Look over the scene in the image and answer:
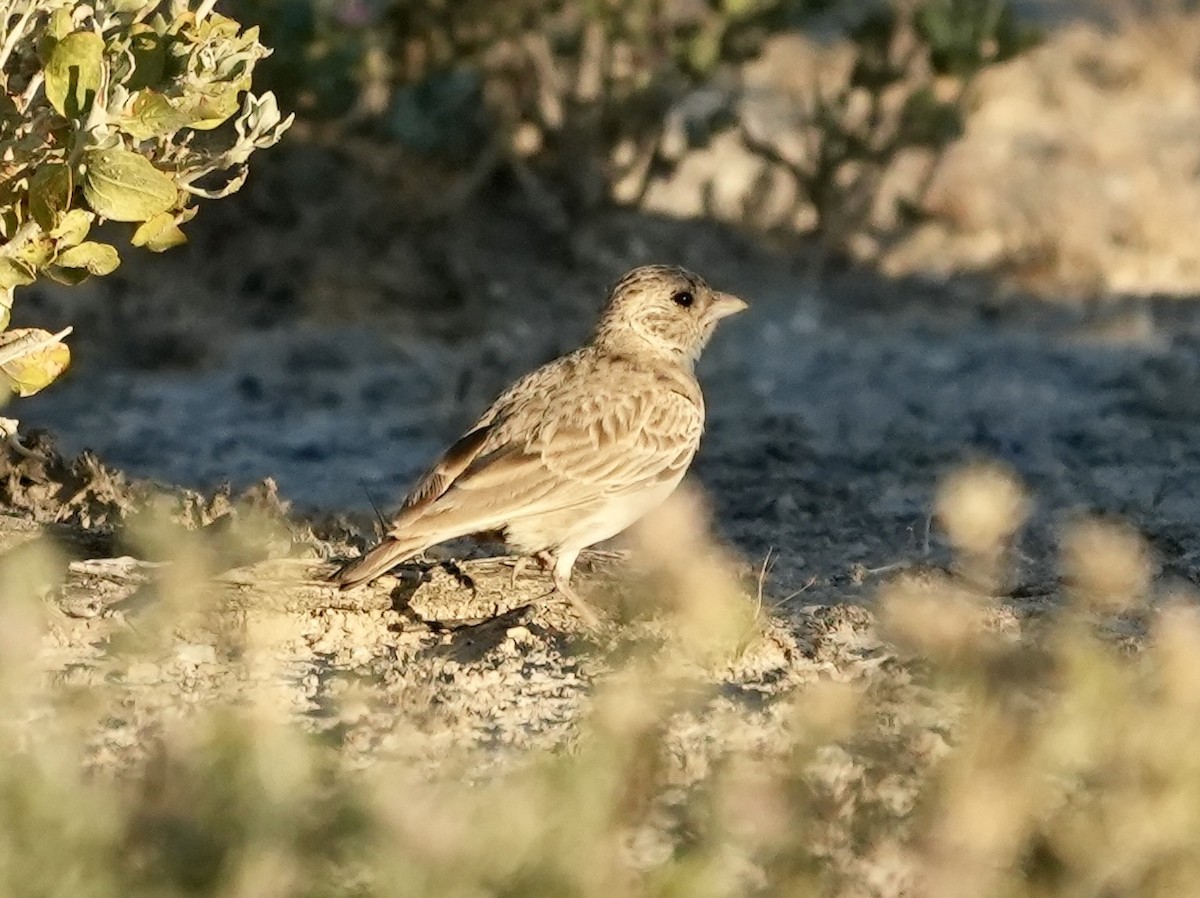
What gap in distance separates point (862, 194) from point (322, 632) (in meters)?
5.63

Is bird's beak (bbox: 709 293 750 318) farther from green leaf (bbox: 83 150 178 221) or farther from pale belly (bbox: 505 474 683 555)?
green leaf (bbox: 83 150 178 221)

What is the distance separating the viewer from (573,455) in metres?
6.23

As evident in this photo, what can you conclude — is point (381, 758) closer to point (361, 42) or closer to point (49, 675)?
point (49, 675)

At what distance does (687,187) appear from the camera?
1150 centimetres

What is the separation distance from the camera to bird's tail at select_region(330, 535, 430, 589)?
19.0ft

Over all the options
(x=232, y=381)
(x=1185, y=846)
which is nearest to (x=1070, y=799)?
(x=1185, y=846)

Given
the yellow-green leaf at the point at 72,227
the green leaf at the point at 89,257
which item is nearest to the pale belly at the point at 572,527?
the green leaf at the point at 89,257

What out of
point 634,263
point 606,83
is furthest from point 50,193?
point 606,83

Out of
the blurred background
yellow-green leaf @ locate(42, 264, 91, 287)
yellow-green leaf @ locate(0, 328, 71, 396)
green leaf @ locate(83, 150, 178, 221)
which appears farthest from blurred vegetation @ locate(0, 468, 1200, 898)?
the blurred background

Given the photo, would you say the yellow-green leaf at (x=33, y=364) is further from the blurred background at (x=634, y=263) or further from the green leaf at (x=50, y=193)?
the blurred background at (x=634, y=263)

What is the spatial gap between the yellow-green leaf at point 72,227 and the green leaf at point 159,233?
12cm

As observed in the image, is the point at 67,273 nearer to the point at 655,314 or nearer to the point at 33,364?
the point at 33,364

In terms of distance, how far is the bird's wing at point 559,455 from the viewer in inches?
235

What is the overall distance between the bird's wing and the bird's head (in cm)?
32
